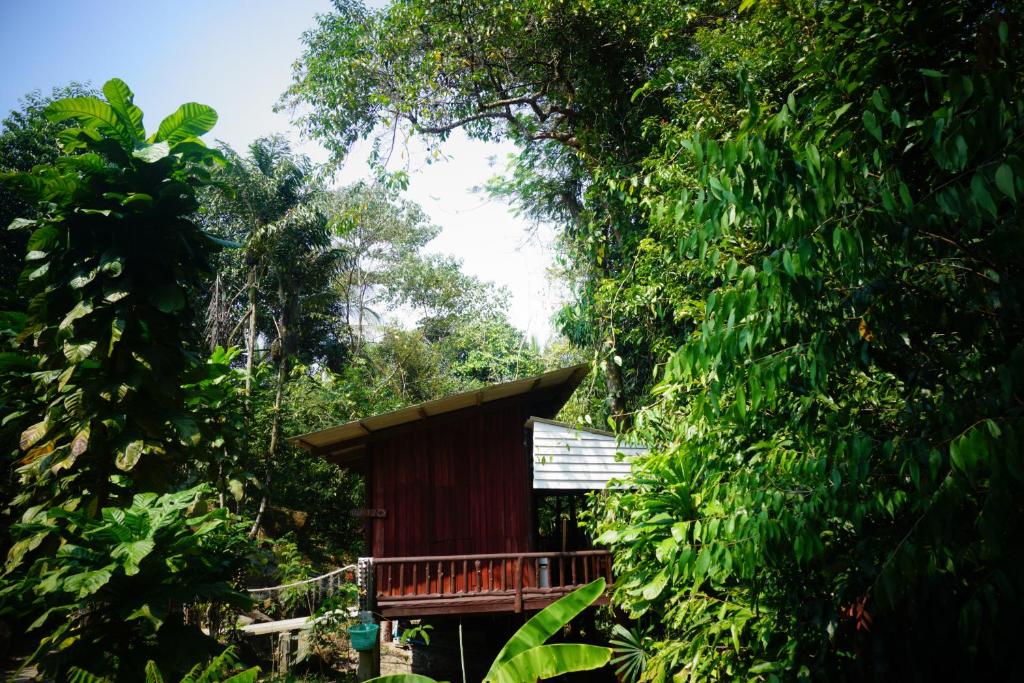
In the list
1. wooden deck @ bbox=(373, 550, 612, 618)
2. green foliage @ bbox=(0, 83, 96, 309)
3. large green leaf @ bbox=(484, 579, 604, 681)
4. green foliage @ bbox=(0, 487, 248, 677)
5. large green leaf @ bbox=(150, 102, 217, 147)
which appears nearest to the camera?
large green leaf @ bbox=(484, 579, 604, 681)

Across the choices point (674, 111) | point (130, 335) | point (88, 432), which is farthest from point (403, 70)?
point (88, 432)

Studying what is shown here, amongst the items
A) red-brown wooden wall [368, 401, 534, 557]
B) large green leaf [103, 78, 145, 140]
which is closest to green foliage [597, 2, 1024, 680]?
large green leaf [103, 78, 145, 140]

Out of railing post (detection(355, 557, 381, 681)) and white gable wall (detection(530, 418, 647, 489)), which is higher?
white gable wall (detection(530, 418, 647, 489))

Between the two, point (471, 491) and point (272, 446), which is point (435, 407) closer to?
point (471, 491)

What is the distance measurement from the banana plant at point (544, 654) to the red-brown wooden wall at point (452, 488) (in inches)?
292

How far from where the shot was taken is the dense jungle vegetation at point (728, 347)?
2.77m

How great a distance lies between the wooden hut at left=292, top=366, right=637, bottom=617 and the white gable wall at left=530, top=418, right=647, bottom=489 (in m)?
0.02

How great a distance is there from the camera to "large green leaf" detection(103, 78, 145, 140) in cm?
513

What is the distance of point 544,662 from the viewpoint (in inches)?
115

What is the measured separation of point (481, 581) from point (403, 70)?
9075mm

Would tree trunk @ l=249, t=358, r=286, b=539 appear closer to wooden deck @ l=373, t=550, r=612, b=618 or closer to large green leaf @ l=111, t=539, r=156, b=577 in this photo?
wooden deck @ l=373, t=550, r=612, b=618

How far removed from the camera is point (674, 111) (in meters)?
9.98

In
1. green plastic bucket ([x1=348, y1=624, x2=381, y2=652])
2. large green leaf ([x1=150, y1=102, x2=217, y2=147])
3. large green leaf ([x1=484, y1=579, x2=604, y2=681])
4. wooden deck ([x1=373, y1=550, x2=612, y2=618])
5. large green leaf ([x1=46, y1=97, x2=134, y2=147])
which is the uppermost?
large green leaf ([x1=150, y1=102, x2=217, y2=147])

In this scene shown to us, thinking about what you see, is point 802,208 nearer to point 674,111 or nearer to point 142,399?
point 142,399
